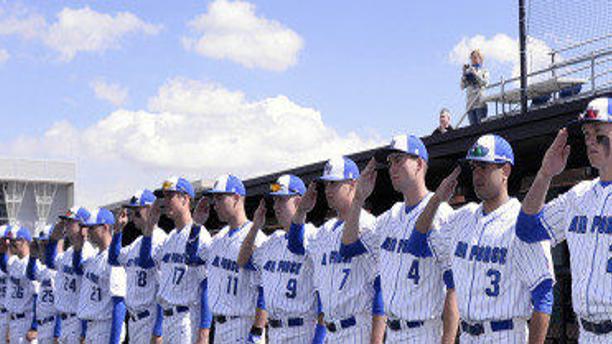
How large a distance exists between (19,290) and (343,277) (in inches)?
272

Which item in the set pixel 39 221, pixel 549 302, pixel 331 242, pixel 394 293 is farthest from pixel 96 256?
pixel 39 221

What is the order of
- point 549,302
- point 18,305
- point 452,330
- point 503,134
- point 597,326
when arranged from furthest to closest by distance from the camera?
point 18,305 → point 503,134 → point 452,330 → point 549,302 → point 597,326

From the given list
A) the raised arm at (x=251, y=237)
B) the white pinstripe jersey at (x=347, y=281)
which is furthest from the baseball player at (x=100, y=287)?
the white pinstripe jersey at (x=347, y=281)

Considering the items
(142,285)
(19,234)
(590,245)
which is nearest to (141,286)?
(142,285)

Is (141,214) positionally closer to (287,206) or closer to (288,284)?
(287,206)

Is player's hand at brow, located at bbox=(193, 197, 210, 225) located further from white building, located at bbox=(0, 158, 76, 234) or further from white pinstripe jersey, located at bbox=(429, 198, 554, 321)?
white building, located at bbox=(0, 158, 76, 234)

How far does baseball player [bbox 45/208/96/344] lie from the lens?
8789 millimetres

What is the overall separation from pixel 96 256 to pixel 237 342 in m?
2.57

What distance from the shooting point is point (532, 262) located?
13.6 feet

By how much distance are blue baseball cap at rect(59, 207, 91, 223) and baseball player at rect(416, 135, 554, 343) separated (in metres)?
4.82

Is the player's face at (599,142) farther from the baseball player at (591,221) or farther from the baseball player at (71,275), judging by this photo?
the baseball player at (71,275)

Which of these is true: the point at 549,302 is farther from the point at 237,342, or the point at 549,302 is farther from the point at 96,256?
the point at 96,256

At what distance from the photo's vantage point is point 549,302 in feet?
13.4

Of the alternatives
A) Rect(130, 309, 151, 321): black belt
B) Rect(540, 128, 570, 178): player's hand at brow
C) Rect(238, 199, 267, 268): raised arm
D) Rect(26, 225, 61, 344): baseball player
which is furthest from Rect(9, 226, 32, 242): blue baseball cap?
Rect(540, 128, 570, 178): player's hand at brow
